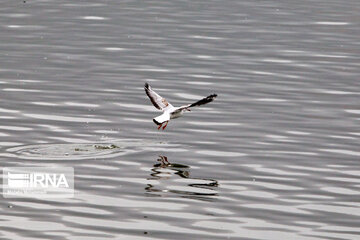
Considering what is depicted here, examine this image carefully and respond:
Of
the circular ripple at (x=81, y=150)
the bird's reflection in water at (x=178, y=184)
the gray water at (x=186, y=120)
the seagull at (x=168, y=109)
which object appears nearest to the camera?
the gray water at (x=186, y=120)

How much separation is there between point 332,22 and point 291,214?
80.8ft

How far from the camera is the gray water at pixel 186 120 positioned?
18.1m

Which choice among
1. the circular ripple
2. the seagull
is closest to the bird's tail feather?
the seagull

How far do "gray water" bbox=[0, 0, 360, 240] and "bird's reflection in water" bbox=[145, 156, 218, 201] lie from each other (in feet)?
0.13

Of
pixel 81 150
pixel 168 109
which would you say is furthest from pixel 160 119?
pixel 81 150

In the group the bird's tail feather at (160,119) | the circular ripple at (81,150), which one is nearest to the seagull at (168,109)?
the bird's tail feather at (160,119)

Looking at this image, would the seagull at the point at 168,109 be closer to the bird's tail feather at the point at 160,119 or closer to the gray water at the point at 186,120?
the bird's tail feather at the point at 160,119

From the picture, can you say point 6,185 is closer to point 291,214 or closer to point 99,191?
point 99,191

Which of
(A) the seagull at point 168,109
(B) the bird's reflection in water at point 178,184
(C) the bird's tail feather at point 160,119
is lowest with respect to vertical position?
(B) the bird's reflection in water at point 178,184

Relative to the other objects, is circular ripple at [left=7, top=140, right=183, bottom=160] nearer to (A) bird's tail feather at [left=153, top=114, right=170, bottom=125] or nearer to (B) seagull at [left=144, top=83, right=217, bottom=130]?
(B) seagull at [left=144, top=83, right=217, bottom=130]

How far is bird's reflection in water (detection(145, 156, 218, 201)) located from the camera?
64.2 ft

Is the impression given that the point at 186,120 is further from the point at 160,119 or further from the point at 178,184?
the point at 178,184

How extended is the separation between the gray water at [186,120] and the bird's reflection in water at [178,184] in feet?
0.13

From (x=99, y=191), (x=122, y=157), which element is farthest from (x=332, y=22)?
(x=99, y=191)
